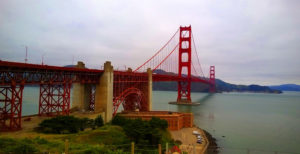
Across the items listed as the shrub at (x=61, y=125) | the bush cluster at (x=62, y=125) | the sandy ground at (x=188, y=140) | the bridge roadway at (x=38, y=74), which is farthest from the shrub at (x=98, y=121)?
the sandy ground at (x=188, y=140)

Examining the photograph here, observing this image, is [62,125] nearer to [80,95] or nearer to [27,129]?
[27,129]

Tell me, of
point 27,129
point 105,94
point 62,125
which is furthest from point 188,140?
point 27,129

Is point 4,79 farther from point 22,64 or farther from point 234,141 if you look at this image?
point 234,141

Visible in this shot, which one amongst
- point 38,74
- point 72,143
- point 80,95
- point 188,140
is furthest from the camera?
point 80,95

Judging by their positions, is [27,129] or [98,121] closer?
[27,129]

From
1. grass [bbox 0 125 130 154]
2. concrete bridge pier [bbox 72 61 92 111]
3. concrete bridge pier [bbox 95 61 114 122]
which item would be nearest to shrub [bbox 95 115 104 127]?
concrete bridge pier [bbox 95 61 114 122]

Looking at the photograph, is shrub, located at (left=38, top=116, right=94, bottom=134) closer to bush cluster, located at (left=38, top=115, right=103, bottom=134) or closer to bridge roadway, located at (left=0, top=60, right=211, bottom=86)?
bush cluster, located at (left=38, top=115, right=103, bottom=134)

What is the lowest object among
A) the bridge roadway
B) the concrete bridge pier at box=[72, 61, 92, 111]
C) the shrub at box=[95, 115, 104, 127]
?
the shrub at box=[95, 115, 104, 127]

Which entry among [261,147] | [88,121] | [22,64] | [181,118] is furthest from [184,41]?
[22,64]

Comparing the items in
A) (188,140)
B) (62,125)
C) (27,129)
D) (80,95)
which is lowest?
(188,140)

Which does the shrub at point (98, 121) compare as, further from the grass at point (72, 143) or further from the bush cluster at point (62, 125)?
the grass at point (72, 143)

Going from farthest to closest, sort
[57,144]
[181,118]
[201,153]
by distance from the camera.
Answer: [181,118], [201,153], [57,144]
